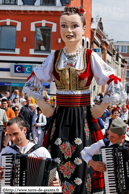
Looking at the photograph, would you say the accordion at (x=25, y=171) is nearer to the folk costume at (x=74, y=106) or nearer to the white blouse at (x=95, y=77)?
the folk costume at (x=74, y=106)

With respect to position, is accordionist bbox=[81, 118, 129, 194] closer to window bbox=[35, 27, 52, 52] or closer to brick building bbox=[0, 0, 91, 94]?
brick building bbox=[0, 0, 91, 94]

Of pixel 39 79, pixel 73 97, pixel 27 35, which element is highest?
pixel 39 79

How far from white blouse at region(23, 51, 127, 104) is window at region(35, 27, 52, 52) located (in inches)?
569

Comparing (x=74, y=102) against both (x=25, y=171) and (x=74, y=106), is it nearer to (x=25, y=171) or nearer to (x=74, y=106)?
(x=74, y=106)

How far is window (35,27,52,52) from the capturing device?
19.0 metres

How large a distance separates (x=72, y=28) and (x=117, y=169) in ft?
6.71

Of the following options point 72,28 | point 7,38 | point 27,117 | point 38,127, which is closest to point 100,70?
point 72,28

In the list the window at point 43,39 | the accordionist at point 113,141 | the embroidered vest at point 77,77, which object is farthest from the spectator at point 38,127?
the window at point 43,39

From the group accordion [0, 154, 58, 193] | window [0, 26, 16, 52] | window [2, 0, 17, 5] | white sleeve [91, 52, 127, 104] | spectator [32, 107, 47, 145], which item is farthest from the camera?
window [0, 26, 16, 52]

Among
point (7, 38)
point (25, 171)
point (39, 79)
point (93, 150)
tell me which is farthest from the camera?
point (7, 38)

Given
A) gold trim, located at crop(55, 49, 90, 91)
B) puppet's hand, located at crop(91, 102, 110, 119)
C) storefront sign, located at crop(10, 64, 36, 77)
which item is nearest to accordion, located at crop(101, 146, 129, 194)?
puppet's hand, located at crop(91, 102, 110, 119)

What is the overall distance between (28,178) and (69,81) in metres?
1.63

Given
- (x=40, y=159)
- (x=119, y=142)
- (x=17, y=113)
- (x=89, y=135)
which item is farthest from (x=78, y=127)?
(x=17, y=113)

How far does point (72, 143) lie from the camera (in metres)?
4.25
